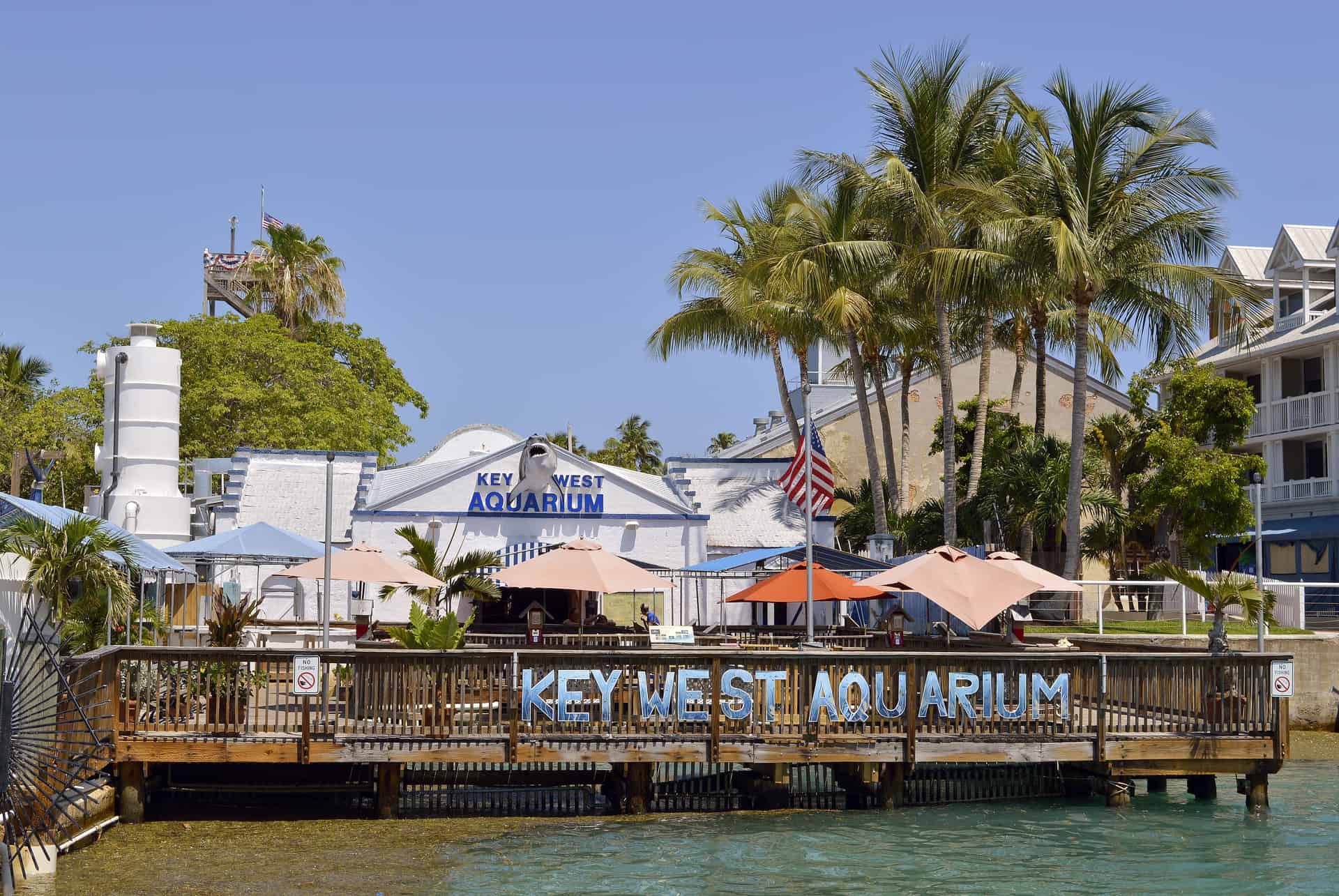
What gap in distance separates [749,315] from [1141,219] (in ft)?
38.3

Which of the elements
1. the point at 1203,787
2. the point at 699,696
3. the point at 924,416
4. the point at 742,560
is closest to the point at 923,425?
the point at 924,416

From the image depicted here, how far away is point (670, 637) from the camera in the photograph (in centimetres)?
2195

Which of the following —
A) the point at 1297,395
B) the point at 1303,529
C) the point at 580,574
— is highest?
the point at 1297,395

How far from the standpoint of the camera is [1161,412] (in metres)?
40.2

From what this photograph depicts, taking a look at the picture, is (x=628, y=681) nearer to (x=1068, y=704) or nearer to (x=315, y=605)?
(x=1068, y=704)

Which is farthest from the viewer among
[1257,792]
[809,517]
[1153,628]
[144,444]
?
[144,444]

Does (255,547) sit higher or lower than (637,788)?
higher

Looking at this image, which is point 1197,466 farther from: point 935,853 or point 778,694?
point 935,853

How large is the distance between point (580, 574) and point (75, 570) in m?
7.38

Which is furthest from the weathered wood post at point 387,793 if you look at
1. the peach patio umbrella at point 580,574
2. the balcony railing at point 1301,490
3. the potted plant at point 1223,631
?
the balcony railing at point 1301,490

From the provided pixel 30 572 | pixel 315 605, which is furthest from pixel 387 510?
pixel 30 572

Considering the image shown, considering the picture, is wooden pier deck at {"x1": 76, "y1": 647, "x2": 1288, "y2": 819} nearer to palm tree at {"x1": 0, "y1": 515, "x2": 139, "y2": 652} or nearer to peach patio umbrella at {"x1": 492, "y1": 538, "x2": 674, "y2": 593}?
palm tree at {"x1": 0, "y1": 515, "x2": 139, "y2": 652}

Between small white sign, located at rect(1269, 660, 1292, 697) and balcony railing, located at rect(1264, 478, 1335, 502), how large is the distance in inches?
1069

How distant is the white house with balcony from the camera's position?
42.8m
